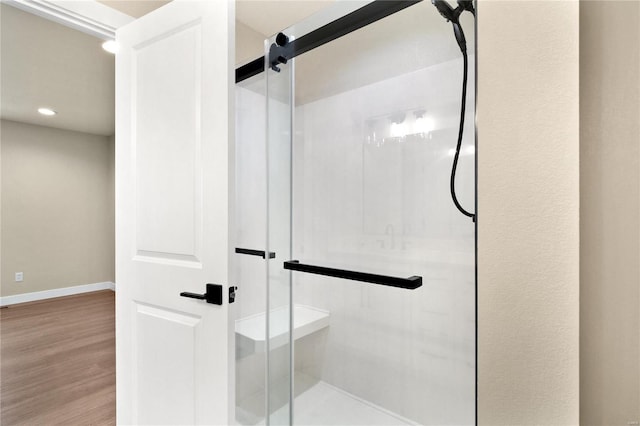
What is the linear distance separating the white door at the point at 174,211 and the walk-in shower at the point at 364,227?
31cm

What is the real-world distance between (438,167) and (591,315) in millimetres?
795

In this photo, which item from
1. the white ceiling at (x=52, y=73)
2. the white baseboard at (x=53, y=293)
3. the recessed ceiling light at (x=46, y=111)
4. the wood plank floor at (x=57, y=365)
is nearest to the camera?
the wood plank floor at (x=57, y=365)

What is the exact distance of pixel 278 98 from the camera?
1514 millimetres

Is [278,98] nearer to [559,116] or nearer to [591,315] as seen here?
[559,116]

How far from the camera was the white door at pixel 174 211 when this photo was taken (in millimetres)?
1219

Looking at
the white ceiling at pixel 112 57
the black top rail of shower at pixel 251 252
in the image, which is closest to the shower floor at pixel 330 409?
the black top rail of shower at pixel 251 252

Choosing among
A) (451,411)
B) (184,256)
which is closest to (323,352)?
(451,411)

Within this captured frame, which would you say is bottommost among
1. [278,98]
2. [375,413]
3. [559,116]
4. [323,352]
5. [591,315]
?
[375,413]

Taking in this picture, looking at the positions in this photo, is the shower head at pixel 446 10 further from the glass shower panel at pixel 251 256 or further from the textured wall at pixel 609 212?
the glass shower panel at pixel 251 256

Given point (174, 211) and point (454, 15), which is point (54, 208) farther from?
point (454, 15)

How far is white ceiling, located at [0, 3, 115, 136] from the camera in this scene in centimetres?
228

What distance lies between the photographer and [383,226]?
1.38 m

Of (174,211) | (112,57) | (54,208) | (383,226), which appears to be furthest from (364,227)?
(54,208)

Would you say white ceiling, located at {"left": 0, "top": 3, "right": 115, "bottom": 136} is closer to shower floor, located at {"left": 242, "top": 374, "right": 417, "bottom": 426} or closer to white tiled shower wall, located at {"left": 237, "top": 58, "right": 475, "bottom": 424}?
white tiled shower wall, located at {"left": 237, "top": 58, "right": 475, "bottom": 424}
